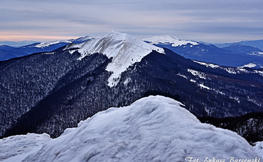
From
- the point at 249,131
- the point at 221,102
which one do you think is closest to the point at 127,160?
the point at 249,131

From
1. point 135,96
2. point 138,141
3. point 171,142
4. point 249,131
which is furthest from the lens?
point 135,96

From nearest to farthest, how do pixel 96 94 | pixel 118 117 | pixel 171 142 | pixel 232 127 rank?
pixel 171 142
pixel 118 117
pixel 232 127
pixel 96 94

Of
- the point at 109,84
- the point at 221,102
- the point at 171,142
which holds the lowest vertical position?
the point at 221,102

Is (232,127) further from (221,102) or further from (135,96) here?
(221,102)

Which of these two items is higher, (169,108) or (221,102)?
(169,108)

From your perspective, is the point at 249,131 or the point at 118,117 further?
the point at 249,131

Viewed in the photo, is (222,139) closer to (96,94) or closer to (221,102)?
(96,94)

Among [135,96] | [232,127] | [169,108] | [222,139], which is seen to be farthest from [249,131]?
[135,96]
